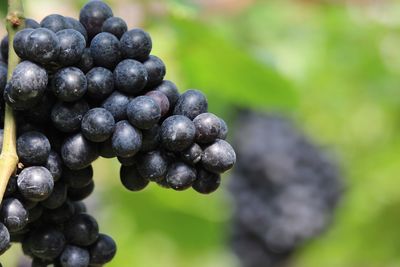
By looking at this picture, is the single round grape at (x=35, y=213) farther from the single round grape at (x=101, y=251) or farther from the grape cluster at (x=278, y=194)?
the grape cluster at (x=278, y=194)

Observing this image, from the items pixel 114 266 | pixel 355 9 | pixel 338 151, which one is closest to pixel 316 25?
pixel 355 9

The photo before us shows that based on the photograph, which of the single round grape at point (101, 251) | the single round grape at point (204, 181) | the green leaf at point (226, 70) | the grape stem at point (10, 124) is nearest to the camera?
the grape stem at point (10, 124)

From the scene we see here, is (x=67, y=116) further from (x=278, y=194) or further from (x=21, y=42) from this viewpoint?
(x=278, y=194)

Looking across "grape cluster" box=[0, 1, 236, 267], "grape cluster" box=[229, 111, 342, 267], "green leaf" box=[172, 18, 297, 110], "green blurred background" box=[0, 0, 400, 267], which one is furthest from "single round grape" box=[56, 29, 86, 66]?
"grape cluster" box=[229, 111, 342, 267]

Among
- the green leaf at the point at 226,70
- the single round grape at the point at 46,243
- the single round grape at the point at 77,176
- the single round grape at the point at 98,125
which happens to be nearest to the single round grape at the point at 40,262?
the single round grape at the point at 46,243

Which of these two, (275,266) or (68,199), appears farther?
(275,266)

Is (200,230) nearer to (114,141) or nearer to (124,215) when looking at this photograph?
(124,215)

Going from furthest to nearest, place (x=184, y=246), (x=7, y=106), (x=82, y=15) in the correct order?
(x=184, y=246) < (x=82, y=15) < (x=7, y=106)
